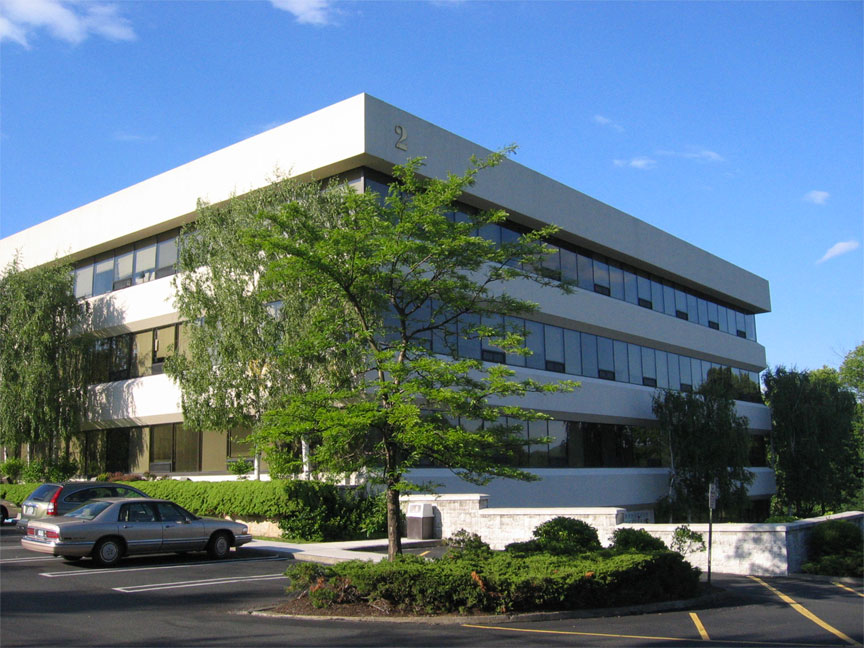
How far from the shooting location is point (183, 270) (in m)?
27.1

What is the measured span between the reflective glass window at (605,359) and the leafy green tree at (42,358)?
21621 mm

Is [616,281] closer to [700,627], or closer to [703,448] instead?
[703,448]

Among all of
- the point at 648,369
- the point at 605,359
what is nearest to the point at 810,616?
the point at 605,359

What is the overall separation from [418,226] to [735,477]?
23.6m

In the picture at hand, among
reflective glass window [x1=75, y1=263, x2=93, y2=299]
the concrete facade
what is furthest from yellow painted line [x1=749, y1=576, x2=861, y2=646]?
reflective glass window [x1=75, y1=263, x2=93, y2=299]

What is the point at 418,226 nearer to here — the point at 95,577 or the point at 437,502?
the point at 95,577

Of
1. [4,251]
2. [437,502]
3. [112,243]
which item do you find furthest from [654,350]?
[4,251]

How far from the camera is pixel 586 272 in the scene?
3594 cm

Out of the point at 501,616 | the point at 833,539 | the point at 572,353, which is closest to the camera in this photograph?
the point at 501,616

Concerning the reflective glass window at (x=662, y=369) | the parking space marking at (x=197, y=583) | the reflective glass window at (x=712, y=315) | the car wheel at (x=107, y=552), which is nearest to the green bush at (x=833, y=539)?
the parking space marking at (x=197, y=583)

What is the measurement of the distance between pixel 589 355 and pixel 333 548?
17314mm

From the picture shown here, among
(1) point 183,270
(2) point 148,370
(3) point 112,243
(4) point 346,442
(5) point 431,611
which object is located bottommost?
(5) point 431,611

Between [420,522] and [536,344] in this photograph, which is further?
[536,344]

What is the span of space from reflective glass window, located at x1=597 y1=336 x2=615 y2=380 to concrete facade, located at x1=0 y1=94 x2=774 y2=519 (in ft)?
1.38
